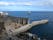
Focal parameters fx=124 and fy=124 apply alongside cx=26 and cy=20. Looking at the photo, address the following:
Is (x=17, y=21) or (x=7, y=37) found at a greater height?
(x=17, y=21)

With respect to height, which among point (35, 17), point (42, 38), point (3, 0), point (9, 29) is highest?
point (3, 0)

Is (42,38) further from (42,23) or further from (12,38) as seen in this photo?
(12,38)

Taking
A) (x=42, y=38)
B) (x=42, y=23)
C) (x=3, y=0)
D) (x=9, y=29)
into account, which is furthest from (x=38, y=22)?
(x=3, y=0)

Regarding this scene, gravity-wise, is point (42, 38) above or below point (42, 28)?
below

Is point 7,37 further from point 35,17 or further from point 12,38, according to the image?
point 35,17

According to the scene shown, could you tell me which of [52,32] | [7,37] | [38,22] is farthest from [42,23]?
[7,37]

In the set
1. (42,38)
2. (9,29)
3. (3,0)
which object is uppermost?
(3,0)
